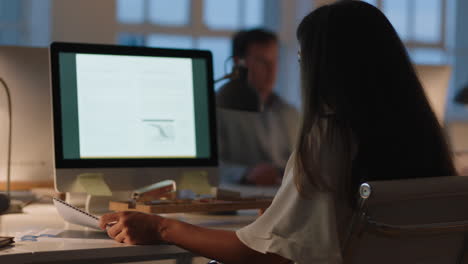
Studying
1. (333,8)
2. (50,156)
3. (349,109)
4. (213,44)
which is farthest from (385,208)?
(213,44)

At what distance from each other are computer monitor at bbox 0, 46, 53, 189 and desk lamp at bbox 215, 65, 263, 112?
58 cm

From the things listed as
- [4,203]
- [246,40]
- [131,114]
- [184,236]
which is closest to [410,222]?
[184,236]

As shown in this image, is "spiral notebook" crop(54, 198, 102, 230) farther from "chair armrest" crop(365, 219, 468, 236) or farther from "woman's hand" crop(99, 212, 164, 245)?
"chair armrest" crop(365, 219, 468, 236)

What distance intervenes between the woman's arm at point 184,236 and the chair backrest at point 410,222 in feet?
0.72

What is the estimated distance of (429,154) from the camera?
1.16 m

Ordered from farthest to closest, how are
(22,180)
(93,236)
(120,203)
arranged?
(22,180) < (120,203) < (93,236)

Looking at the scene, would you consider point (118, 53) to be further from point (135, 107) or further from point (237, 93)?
point (237, 93)

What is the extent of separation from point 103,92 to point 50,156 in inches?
15.3

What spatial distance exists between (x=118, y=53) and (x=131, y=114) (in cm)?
17

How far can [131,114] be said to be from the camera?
1.78 m

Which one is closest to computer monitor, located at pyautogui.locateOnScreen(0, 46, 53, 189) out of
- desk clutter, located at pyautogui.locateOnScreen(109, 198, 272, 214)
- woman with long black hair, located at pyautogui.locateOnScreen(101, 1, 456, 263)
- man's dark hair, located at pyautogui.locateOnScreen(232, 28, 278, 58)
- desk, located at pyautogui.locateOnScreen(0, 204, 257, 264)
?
desk, located at pyautogui.locateOnScreen(0, 204, 257, 264)

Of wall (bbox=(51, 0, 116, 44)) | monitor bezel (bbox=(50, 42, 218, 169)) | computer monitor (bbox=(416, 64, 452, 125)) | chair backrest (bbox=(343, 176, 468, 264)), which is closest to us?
chair backrest (bbox=(343, 176, 468, 264))

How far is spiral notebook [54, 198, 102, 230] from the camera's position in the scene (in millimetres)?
1407

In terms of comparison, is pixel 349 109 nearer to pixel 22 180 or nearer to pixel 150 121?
pixel 150 121
